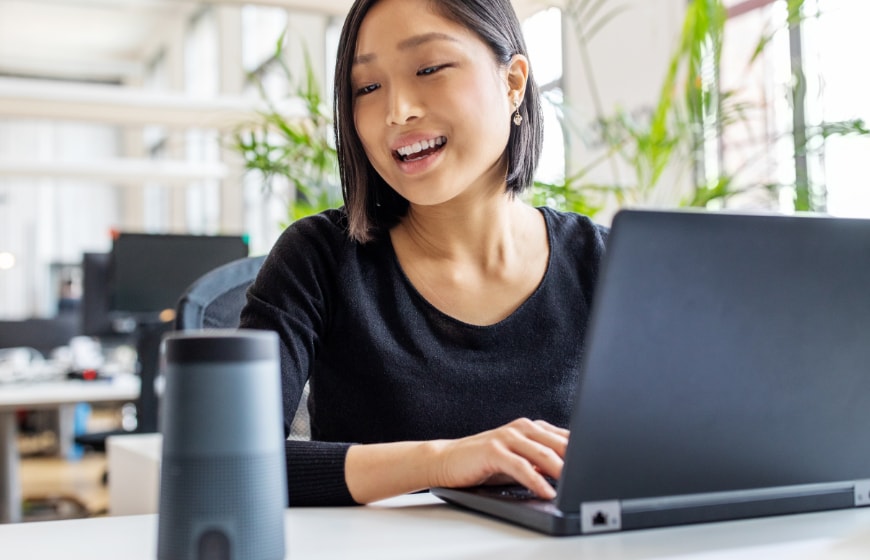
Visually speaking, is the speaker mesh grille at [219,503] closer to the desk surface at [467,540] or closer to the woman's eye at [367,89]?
the desk surface at [467,540]

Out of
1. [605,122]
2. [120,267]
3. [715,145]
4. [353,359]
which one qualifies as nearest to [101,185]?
[120,267]

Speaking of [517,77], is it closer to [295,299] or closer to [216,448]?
[295,299]

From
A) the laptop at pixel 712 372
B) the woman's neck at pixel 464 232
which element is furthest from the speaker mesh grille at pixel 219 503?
the woman's neck at pixel 464 232

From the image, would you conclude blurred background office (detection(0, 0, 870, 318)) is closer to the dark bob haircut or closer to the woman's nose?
the dark bob haircut

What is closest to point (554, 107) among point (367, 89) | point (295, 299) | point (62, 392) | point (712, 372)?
point (367, 89)

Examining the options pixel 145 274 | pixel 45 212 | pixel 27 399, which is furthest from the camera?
pixel 45 212

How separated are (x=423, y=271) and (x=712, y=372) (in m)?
0.68

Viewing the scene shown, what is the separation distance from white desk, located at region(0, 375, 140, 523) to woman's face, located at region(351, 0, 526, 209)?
8.50 feet

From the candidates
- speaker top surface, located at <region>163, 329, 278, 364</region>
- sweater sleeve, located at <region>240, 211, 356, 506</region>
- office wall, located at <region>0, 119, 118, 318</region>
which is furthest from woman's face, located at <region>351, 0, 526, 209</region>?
office wall, located at <region>0, 119, 118, 318</region>

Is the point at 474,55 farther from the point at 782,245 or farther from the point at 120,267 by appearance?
the point at 120,267

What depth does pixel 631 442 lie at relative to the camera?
74cm

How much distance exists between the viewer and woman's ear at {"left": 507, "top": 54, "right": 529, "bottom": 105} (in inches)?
55.8

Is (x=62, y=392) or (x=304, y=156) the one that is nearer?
(x=304, y=156)

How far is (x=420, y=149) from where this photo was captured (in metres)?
1.29
